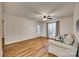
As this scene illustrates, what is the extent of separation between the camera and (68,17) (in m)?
2.08

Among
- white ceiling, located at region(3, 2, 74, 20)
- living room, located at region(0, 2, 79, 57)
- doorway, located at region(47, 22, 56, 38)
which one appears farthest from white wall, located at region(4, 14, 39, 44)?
doorway, located at region(47, 22, 56, 38)

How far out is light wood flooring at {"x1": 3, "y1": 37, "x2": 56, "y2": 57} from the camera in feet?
6.79

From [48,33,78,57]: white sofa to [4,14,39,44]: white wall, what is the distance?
23.7 inches

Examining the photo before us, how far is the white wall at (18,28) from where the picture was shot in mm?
1967

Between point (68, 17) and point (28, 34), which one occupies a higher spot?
point (68, 17)

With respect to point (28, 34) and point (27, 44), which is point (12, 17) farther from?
point (27, 44)

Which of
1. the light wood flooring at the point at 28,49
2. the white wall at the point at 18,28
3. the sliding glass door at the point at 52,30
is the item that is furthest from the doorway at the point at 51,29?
the white wall at the point at 18,28

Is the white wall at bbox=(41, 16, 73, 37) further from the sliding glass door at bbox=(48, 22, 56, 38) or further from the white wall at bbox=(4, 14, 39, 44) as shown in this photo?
the white wall at bbox=(4, 14, 39, 44)

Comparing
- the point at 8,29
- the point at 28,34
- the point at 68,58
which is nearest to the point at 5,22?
the point at 8,29

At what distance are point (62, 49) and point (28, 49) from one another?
910 millimetres

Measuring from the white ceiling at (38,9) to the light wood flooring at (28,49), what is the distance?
2.22 ft

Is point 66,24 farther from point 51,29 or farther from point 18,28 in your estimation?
point 18,28

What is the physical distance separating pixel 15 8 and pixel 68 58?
1.64 m

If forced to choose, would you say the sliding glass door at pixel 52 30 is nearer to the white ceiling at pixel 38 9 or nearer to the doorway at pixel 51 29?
the doorway at pixel 51 29
